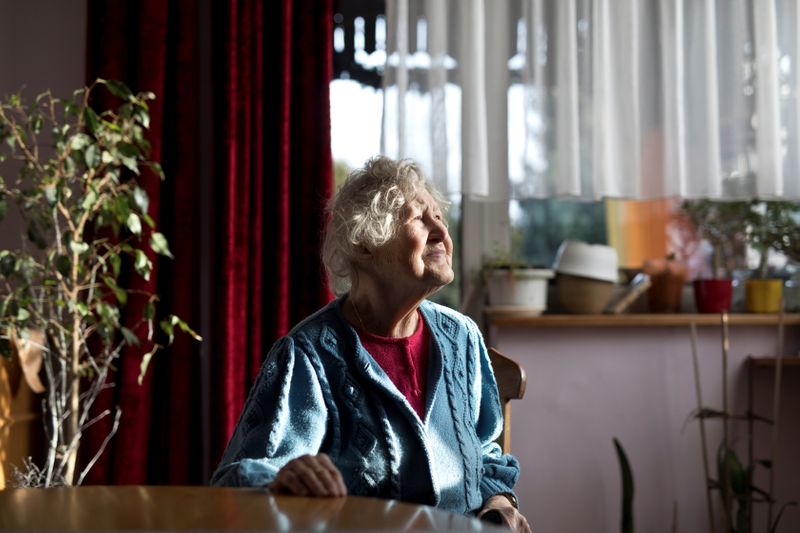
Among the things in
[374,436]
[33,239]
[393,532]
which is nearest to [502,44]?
[33,239]

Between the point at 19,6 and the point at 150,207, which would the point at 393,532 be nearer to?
the point at 150,207

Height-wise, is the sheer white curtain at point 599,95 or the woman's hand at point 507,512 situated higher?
the sheer white curtain at point 599,95

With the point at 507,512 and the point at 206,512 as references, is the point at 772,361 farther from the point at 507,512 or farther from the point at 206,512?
the point at 206,512

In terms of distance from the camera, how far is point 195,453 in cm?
310

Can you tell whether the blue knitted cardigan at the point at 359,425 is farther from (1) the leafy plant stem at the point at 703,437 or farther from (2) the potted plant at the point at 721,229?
(2) the potted plant at the point at 721,229

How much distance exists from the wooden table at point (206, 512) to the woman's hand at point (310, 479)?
0.9 inches

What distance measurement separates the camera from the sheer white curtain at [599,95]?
3.10m

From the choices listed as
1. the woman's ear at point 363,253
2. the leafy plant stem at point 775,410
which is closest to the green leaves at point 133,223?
the woman's ear at point 363,253

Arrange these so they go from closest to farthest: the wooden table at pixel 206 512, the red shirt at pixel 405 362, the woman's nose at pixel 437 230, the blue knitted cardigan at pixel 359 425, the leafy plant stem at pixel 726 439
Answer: the wooden table at pixel 206 512 < the blue knitted cardigan at pixel 359 425 < the red shirt at pixel 405 362 < the woman's nose at pixel 437 230 < the leafy plant stem at pixel 726 439

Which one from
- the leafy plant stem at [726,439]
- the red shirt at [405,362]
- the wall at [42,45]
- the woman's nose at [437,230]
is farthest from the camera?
the wall at [42,45]

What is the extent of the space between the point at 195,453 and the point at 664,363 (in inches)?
61.0

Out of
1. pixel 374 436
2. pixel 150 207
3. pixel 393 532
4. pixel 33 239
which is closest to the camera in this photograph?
pixel 393 532

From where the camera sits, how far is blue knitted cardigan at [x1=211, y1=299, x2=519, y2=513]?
1.56m

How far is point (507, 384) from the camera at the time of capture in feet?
6.36
